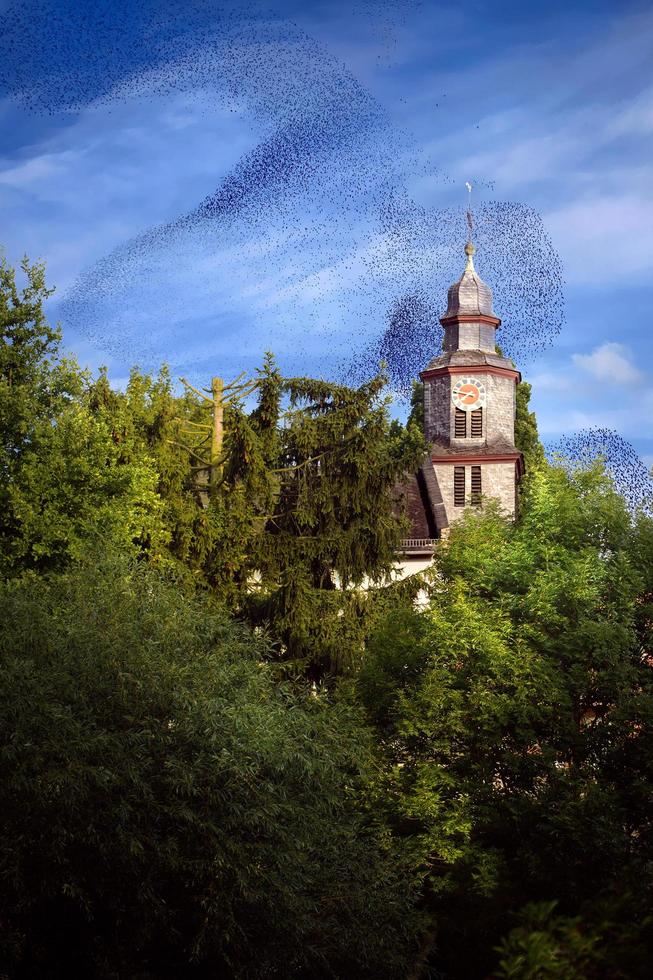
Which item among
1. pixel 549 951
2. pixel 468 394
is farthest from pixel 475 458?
pixel 549 951

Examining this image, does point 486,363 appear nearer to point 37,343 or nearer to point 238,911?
point 37,343

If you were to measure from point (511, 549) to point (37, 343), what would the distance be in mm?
17090

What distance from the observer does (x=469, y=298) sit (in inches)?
2437

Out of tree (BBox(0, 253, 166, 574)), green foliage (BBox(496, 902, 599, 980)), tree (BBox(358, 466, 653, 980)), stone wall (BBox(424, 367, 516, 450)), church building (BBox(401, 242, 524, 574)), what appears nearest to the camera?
green foliage (BBox(496, 902, 599, 980))

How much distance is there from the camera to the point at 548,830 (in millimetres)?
24297

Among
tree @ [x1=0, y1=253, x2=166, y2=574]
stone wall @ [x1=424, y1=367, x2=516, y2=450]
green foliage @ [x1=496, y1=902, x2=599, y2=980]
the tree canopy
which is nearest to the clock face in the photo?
stone wall @ [x1=424, y1=367, x2=516, y2=450]

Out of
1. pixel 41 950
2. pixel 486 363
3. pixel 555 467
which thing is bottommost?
pixel 41 950

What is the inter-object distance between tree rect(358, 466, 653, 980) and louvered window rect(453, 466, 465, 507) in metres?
25.1

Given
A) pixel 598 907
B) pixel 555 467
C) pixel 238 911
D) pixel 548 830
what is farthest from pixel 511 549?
pixel 598 907

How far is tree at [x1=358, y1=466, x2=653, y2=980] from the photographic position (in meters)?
24.2

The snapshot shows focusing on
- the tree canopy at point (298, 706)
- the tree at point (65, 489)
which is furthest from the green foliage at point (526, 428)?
the tree at point (65, 489)

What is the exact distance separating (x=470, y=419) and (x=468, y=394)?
1120 millimetres

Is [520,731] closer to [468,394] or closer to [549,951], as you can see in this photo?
[549,951]

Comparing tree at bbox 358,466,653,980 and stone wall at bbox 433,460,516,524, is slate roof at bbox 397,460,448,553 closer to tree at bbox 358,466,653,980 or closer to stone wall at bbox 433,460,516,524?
stone wall at bbox 433,460,516,524
